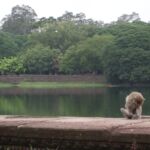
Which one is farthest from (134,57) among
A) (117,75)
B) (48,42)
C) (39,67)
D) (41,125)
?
(41,125)

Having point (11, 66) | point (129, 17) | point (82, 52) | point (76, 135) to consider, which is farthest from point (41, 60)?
point (76, 135)

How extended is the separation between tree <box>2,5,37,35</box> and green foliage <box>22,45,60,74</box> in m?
42.3

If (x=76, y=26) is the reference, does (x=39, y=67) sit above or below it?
below

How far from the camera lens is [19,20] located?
13038cm

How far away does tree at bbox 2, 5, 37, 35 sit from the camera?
129 meters

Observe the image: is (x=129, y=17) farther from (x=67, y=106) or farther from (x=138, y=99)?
(x=138, y=99)

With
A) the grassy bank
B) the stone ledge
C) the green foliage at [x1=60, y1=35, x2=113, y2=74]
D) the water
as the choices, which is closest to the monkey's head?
the stone ledge

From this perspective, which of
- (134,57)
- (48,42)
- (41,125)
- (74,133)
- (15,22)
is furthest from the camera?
(15,22)

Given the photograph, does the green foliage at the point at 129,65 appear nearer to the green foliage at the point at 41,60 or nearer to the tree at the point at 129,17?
the green foliage at the point at 41,60

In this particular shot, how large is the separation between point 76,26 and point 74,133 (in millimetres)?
92707

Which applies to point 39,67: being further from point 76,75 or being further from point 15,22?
point 15,22

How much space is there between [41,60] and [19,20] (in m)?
50.2

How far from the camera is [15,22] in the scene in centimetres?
13038

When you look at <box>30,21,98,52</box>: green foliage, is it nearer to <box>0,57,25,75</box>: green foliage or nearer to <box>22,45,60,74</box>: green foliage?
<box>22,45,60,74</box>: green foliage
